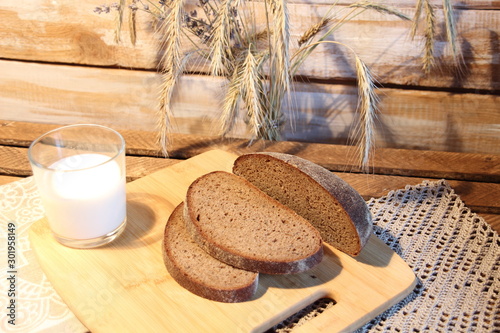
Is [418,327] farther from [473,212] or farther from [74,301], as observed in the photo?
[74,301]

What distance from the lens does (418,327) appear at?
57.6 inches

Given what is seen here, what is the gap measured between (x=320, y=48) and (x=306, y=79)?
0.54 ft

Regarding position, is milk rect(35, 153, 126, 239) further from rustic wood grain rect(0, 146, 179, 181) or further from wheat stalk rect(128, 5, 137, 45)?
wheat stalk rect(128, 5, 137, 45)

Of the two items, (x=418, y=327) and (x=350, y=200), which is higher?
(x=350, y=200)

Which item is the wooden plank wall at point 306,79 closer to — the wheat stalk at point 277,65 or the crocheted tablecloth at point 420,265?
the wheat stalk at point 277,65

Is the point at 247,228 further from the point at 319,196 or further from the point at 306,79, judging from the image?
the point at 306,79

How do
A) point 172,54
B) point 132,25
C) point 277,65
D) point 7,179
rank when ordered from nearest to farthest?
point 172,54 < point 277,65 < point 7,179 < point 132,25

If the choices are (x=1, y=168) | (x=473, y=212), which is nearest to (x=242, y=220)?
(x=473, y=212)

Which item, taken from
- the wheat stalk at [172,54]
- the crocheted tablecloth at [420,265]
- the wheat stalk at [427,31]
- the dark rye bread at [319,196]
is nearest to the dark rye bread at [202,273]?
the crocheted tablecloth at [420,265]

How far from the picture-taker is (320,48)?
2.50 m

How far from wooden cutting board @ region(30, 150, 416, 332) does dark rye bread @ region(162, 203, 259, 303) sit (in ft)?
0.08

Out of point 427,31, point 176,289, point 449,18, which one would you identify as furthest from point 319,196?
point 427,31

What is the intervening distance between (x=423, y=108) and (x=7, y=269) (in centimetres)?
192

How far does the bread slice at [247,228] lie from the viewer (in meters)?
1.47
